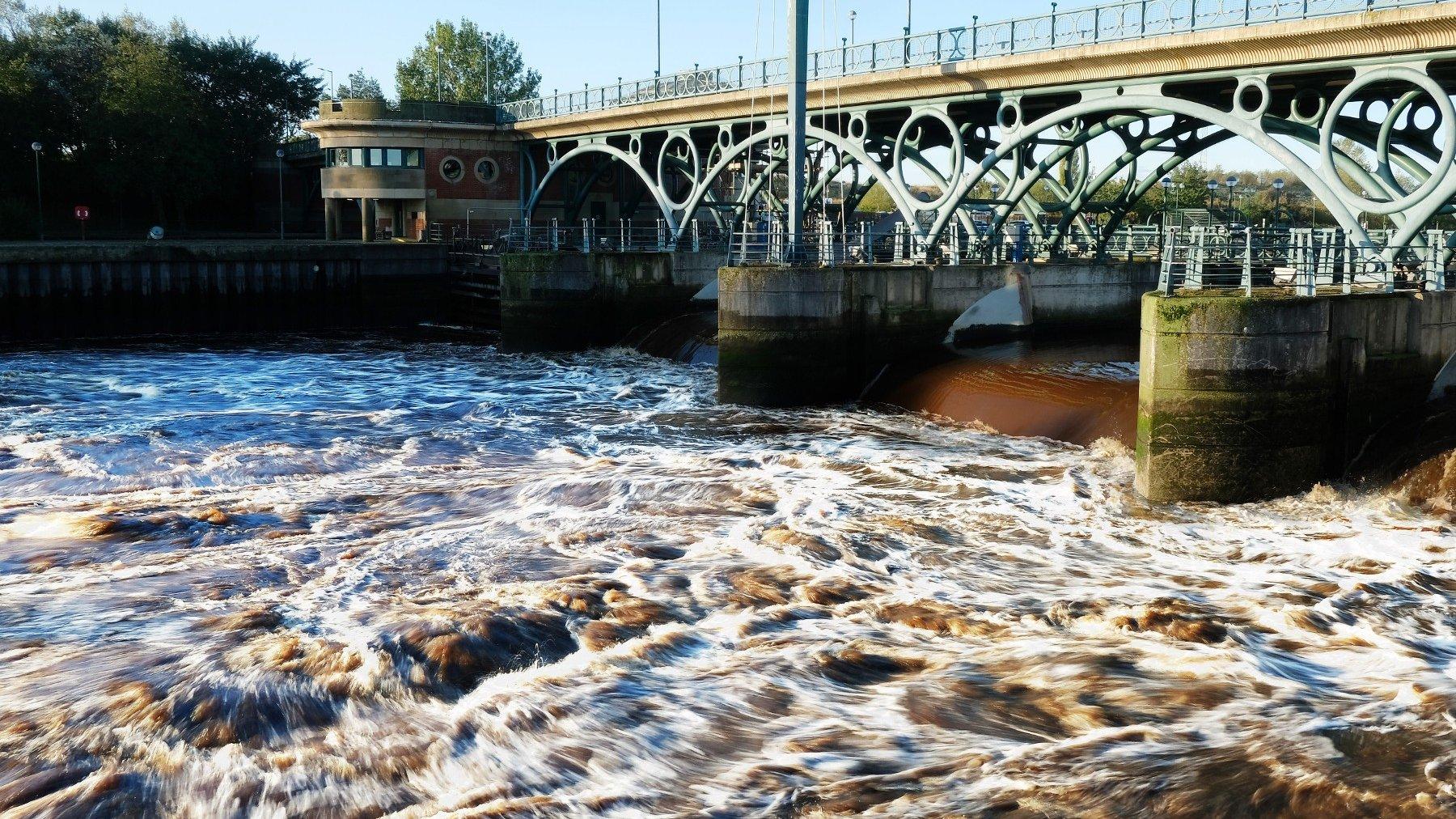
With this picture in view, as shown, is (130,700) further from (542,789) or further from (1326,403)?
(1326,403)

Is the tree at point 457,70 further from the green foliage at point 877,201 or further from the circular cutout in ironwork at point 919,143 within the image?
the circular cutout in ironwork at point 919,143

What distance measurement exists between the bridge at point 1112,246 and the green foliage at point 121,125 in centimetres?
3132

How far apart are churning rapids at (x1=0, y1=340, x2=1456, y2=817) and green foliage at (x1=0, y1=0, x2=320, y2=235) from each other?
48.9m

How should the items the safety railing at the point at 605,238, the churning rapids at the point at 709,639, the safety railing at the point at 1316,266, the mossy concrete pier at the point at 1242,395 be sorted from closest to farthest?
the churning rapids at the point at 709,639 < the mossy concrete pier at the point at 1242,395 < the safety railing at the point at 1316,266 < the safety railing at the point at 605,238

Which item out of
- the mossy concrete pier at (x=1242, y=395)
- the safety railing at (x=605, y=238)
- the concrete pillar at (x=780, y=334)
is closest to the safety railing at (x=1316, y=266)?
the mossy concrete pier at (x=1242, y=395)

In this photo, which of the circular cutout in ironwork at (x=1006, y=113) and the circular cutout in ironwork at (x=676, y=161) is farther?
the circular cutout in ironwork at (x=676, y=161)

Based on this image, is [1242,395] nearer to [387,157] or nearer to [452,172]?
[452,172]

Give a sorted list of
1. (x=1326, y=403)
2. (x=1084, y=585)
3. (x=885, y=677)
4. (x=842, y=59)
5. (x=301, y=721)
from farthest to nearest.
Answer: (x=842, y=59) → (x=1326, y=403) → (x=1084, y=585) → (x=885, y=677) → (x=301, y=721)

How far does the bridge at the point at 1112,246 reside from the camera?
55.6 feet

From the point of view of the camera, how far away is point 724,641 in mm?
11836

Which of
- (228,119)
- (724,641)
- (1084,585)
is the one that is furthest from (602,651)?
(228,119)

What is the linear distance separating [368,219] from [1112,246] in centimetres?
3437

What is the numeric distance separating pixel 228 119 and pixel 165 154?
1127cm

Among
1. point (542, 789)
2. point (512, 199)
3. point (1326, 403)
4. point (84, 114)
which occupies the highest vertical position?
point (84, 114)
